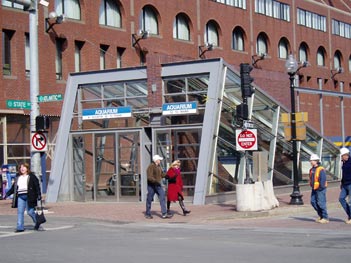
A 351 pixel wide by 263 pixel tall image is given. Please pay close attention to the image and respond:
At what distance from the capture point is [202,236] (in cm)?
1516

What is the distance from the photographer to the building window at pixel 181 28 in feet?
151

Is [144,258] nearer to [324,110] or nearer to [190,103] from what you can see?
[190,103]

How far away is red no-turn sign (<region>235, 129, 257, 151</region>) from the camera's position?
778 inches

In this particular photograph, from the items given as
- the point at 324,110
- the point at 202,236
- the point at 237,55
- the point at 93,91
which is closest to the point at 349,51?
the point at 237,55

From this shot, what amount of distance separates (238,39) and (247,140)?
34.0 metres

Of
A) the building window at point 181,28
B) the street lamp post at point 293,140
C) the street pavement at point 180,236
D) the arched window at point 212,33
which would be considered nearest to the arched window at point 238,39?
the arched window at point 212,33

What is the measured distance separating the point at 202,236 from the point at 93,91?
12.5 metres

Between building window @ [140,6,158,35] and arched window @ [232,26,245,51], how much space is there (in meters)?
9.70

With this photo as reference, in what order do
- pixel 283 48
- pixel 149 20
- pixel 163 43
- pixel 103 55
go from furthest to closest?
pixel 283 48 < pixel 163 43 < pixel 149 20 < pixel 103 55

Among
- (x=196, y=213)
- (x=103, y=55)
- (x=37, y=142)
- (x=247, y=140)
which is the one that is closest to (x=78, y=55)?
(x=103, y=55)

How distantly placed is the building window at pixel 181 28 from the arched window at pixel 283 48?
42.2 feet

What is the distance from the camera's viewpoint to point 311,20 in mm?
61938

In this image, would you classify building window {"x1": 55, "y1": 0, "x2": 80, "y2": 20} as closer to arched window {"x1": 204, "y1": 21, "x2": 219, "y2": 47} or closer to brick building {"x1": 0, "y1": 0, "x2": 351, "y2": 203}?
brick building {"x1": 0, "y1": 0, "x2": 351, "y2": 203}

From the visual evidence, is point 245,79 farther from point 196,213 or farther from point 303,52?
point 303,52
